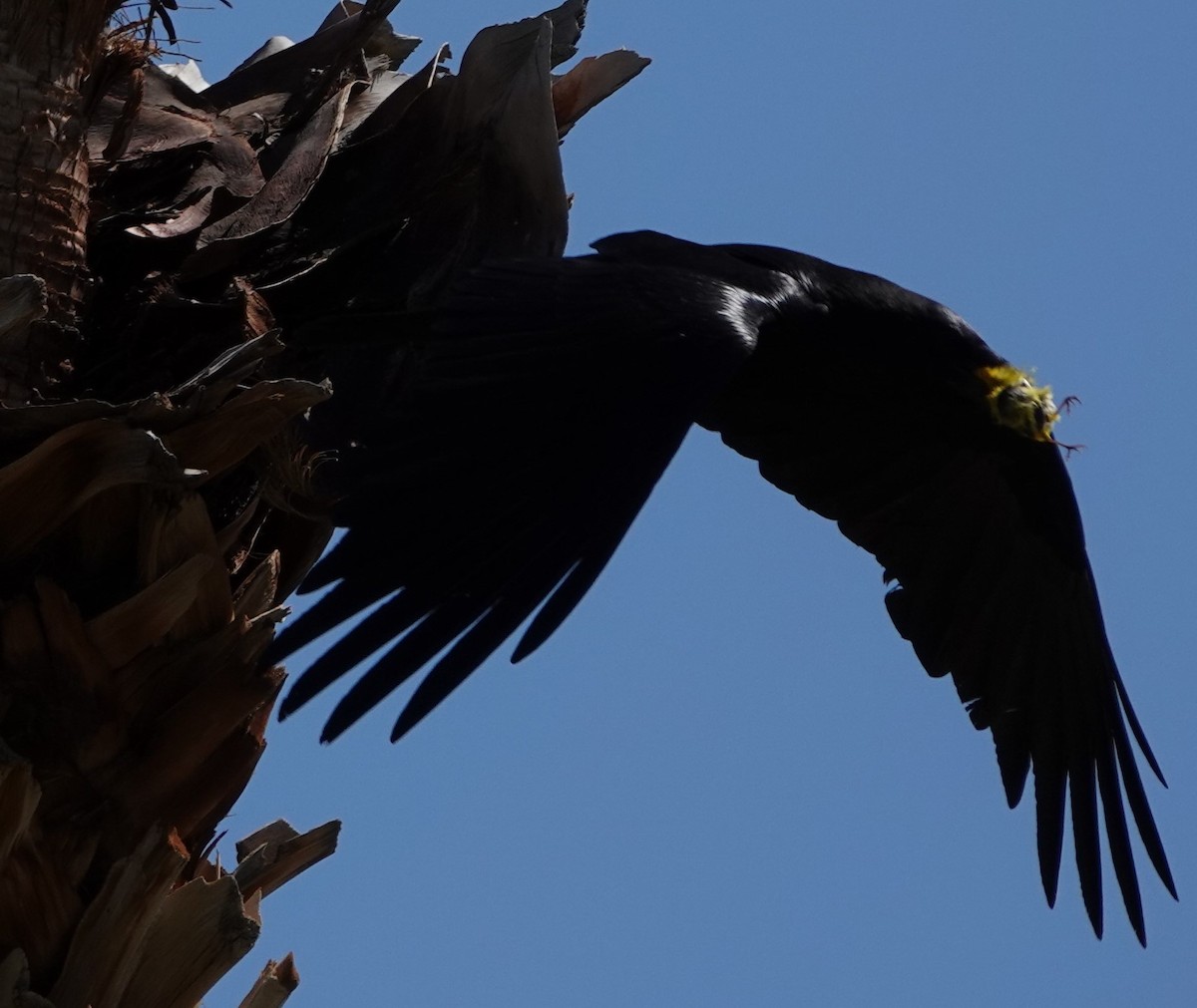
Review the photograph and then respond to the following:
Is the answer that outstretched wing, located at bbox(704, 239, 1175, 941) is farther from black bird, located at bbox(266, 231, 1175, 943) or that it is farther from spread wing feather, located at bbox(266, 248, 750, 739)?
spread wing feather, located at bbox(266, 248, 750, 739)

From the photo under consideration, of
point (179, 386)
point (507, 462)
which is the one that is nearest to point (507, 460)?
point (507, 462)

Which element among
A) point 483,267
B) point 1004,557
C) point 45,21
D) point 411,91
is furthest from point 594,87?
point 1004,557

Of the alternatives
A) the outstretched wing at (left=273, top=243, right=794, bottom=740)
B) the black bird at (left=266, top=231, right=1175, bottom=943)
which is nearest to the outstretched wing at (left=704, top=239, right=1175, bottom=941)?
the black bird at (left=266, top=231, right=1175, bottom=943)

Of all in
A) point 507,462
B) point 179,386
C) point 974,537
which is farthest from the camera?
point 974,537

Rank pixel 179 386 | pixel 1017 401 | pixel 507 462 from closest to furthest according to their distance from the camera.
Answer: pixel 179 386
pixel 507 462
pixel 1017 401

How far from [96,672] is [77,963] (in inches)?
17.5

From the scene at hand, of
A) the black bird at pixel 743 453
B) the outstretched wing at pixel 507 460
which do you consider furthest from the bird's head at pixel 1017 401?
the outstretched wing at pixel 507 460

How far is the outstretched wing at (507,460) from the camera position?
299 centimetres

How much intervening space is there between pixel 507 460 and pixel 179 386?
57 cm

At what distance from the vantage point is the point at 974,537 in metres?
5.00

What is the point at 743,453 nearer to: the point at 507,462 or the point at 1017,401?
the point at 1017,401

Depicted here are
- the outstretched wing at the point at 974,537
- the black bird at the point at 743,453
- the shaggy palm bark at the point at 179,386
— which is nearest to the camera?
the shaggy palm bark at the point at 179,386

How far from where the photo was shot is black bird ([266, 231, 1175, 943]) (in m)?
3.11

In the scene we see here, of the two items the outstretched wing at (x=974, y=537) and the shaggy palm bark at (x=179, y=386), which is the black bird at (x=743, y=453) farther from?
the shaggy palm bark at (x=179, y=386)
